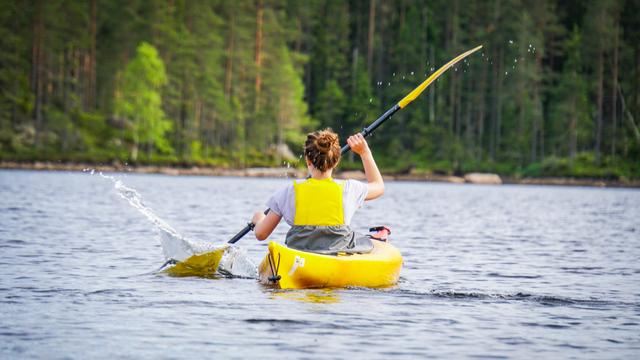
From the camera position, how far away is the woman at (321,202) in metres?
10.8

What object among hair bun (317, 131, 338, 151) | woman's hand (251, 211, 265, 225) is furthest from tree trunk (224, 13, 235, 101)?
hair bun (317, 131, 338, 151)

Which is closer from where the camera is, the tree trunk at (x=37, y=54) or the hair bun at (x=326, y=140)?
the hair bun at (x=326, y=140)

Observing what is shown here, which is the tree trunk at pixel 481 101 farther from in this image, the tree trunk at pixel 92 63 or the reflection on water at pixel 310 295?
the reflection on water at pixel 310 295

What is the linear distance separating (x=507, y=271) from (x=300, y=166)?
2434 inches

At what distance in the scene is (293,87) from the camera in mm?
79500

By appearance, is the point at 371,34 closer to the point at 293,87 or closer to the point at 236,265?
the point at 293,87

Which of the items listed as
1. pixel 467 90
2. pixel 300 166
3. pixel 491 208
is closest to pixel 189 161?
pixel 300 166

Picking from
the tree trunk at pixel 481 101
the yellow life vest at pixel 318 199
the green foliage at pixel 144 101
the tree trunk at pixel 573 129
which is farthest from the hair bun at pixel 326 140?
the tree trunk at pixel 481 101

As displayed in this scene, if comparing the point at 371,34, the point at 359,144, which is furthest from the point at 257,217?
the point at 371,34

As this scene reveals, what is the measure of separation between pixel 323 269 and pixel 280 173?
6066 cm

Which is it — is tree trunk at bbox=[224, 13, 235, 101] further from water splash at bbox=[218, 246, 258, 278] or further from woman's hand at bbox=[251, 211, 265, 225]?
woman's hand at bbox=[251, 211, 265, 225]

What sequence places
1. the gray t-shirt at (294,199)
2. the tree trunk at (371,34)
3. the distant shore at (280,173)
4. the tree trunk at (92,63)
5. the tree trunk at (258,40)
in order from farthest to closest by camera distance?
the tree trunk at (371,34)
the tree trunk at (258,40)
the tree trunk at (92,63)
the distant shore at (280,173)
the gray t-shirt at (294,199)

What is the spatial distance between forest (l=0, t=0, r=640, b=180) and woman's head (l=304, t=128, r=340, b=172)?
5670 cm

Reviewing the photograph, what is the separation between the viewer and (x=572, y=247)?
2078 centimetres
